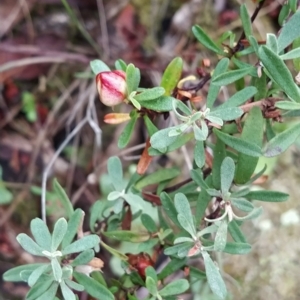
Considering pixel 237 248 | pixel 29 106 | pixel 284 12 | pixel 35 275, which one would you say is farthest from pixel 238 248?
pixel 29 106

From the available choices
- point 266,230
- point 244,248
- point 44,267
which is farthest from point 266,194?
point 266,230

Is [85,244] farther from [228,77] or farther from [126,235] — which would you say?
[228,77]

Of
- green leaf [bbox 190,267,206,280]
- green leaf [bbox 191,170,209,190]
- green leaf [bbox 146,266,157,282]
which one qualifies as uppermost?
green leaf [bbox 191,170,209,190]

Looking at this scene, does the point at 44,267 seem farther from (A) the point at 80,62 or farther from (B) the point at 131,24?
(B) the point at 131,24

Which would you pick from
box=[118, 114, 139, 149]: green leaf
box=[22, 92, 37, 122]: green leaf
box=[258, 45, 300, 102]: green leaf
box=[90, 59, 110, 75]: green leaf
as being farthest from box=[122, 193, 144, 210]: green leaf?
box=[22, 92, 37, 122]: green leaf

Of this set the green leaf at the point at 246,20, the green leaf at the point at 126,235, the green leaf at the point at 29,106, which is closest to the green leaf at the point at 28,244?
the green leaf at the point at 126,235

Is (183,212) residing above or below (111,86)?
below

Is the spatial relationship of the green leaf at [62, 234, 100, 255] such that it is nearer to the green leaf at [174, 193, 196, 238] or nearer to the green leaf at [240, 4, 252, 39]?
the green leaf at [174, 193, 196, 238]
